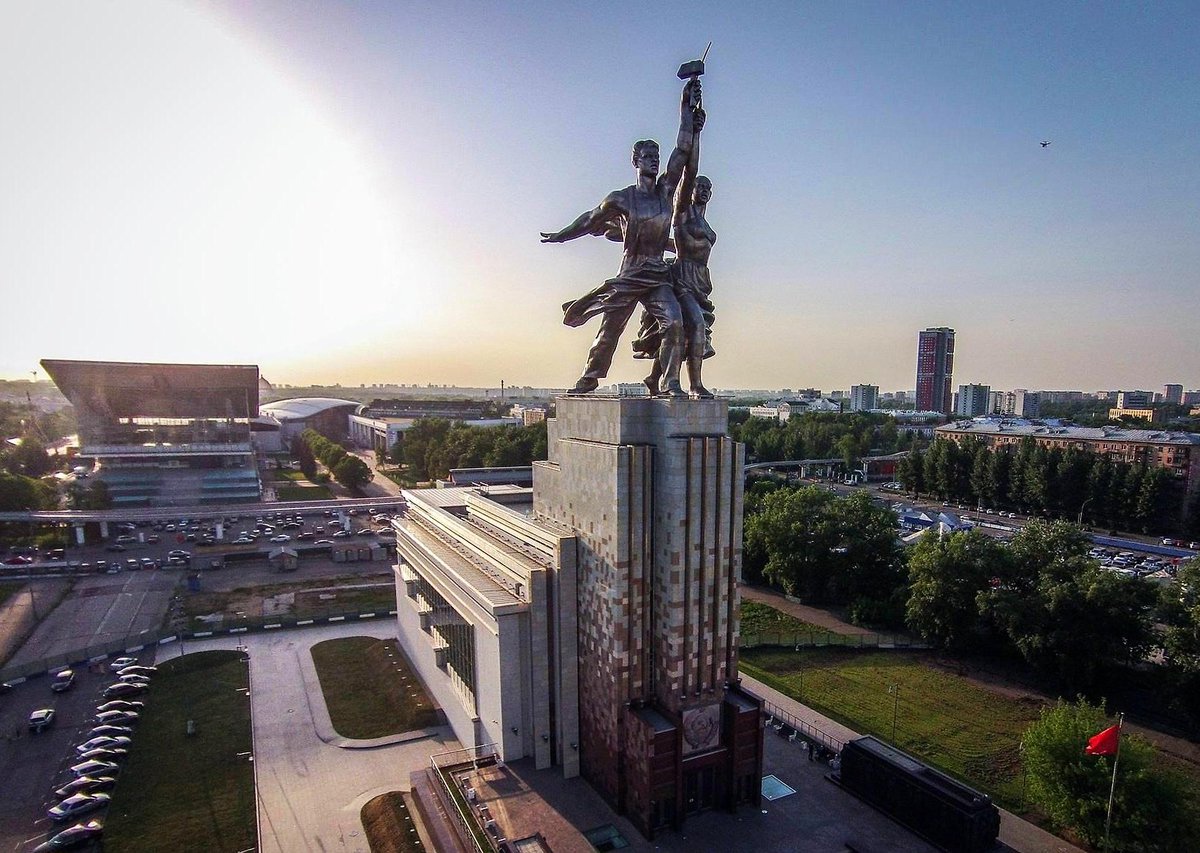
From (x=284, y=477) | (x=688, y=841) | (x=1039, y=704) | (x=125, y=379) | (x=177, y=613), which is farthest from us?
(x=284, y=477)

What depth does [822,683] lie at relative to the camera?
37875 mm

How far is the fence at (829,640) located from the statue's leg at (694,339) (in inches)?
972

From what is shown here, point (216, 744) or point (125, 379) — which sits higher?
point (125, 379)

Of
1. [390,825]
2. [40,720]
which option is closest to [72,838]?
[390,825]

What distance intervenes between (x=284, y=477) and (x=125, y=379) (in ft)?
97.1

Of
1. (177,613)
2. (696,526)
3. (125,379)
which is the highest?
(125,379)

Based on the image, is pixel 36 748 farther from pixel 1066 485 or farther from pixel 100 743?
pixel 1066 485

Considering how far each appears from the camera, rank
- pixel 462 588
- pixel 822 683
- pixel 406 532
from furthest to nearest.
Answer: pixel 406 532
pixel 822 683
pixel 462 588

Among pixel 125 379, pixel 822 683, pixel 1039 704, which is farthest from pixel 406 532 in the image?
pixel 125 379

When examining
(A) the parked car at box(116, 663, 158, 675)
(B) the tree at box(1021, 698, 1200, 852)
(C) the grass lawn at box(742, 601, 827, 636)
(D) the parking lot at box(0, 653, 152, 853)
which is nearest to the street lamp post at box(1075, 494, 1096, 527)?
(C) the grass lawn at box(742, 601, 827, 636)

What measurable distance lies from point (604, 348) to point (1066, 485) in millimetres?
80007

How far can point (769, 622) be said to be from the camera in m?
48.4

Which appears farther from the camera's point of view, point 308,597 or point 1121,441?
point 1121,441

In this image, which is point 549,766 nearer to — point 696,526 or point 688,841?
point 688,841
